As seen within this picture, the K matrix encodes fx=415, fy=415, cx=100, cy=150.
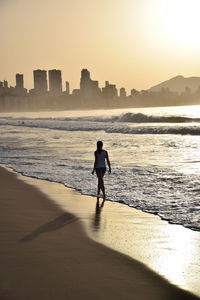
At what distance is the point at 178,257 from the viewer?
21.9ft

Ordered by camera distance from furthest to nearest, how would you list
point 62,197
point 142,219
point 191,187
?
point 191,187 → point 62,197 → point 142,219

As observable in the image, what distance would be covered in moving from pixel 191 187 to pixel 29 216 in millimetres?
5748

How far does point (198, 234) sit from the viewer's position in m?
8.17

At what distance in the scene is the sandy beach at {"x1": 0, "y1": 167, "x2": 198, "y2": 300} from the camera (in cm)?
529

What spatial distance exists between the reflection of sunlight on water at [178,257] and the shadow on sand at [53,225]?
2199 millimetres

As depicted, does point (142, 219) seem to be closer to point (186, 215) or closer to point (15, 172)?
point (186, 215)

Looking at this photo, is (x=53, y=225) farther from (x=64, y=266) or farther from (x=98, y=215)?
(x=64, y=266)

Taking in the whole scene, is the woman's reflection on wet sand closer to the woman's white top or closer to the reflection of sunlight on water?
the woman's white top

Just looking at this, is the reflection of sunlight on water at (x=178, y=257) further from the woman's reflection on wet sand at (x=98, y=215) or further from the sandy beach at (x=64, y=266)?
the woman's reflection on wet sand at (x=98, y=215)

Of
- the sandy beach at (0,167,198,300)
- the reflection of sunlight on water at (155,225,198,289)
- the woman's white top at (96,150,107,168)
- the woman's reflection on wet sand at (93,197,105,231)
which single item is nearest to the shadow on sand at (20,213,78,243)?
the sandy beach at (0,167,198,300)

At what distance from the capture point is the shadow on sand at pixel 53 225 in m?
7.66

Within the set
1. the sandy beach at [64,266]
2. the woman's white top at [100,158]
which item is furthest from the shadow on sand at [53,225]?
the woman's white top at [100,158]

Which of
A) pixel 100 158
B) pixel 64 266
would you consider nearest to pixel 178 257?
pixel 64 266

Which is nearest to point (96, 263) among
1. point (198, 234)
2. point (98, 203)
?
point (198, 234)
